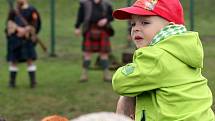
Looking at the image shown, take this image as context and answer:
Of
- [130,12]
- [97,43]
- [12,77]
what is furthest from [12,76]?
[130,12]

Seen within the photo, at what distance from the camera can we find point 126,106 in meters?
2.83

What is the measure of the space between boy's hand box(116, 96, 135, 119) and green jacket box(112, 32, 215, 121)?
0.03 meters

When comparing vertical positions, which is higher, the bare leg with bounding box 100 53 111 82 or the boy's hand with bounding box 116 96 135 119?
the boy's hand with bounding box 116 96 135 119

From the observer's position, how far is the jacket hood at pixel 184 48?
9.23 feet

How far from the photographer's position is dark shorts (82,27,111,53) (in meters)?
10.8

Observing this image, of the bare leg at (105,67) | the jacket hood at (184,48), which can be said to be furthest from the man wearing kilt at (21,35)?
the jacket hood at (184,48)

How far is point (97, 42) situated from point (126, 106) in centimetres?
808

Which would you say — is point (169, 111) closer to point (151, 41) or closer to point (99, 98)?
point (151, 41)

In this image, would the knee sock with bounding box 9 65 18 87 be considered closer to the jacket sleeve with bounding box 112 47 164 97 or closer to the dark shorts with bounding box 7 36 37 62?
the dark shorts with bounding box 7 36 37 62

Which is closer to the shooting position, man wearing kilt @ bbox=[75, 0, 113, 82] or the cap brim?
the cap brim

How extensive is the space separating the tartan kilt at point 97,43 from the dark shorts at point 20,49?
97 centimetres

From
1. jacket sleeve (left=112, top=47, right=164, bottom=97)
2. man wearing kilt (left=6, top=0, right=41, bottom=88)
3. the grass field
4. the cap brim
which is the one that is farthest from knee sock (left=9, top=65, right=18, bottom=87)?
jacket sleeve (left=112, top=47, right=164, bottom=97)

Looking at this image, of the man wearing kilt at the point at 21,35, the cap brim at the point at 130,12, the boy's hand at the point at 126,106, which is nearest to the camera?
the boy's hand at the point at 126,106

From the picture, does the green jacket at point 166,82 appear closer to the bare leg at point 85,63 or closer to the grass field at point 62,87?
the grass field at point 62,87
